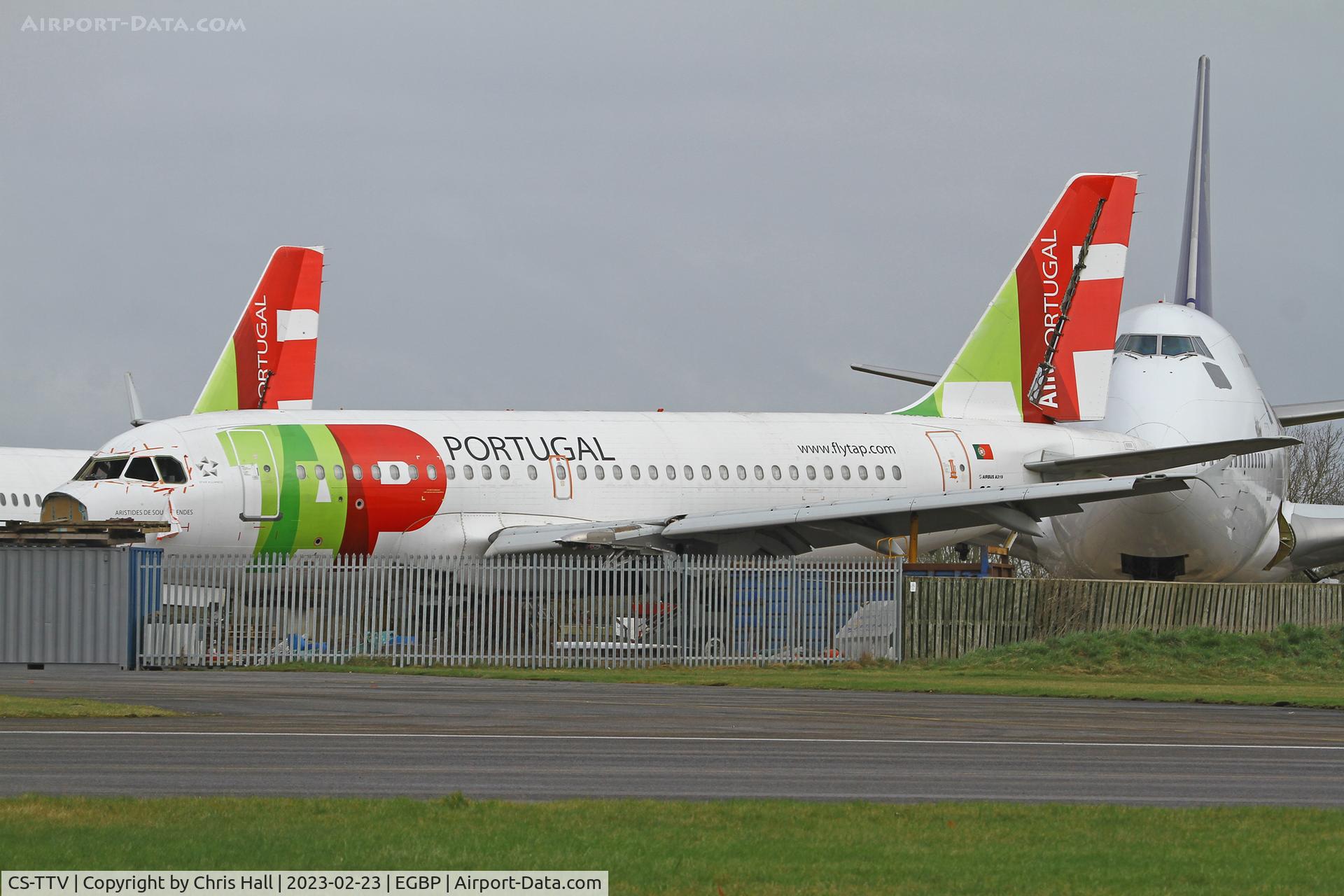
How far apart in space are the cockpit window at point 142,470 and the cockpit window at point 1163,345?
1842cm

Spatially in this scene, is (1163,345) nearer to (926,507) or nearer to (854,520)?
(926,507)

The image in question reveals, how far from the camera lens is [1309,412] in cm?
3653

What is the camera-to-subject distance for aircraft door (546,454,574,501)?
32.1 meters

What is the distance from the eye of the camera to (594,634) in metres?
28.0

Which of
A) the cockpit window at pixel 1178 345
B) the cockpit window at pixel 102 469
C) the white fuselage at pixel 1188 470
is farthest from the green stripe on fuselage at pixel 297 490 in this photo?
the cockpit window at pixel 1178 345

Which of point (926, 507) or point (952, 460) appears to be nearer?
point (926, 507)

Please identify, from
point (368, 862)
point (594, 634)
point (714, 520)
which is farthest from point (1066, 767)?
point (714, 520)

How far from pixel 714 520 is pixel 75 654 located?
10709mm

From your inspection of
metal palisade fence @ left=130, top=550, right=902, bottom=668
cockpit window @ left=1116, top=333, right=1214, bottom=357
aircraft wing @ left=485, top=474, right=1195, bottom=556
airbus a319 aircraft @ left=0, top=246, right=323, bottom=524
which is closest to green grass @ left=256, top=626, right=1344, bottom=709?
metal palisade fence @ left=130, top=550, right=902, bottom=668

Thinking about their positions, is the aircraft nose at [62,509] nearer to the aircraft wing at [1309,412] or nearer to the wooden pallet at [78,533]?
the wooden pallet at [78,533]

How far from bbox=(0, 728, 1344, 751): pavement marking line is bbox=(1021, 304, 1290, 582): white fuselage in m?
17.6

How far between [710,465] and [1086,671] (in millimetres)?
9768

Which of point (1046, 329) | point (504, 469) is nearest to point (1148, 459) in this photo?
point (1046, 329)

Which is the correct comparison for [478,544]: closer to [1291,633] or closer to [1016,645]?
[1016,645]
